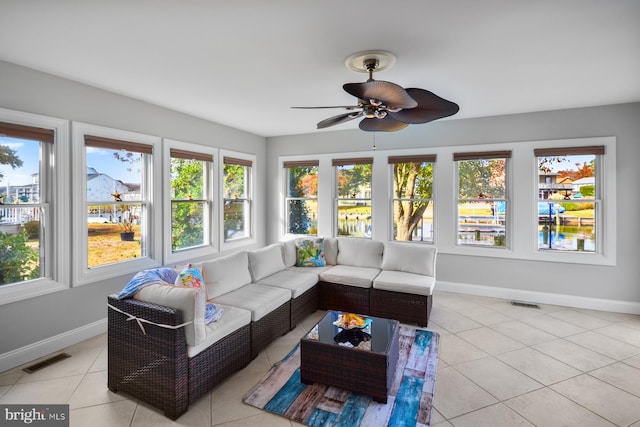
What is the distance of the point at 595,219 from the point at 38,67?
6.53 m

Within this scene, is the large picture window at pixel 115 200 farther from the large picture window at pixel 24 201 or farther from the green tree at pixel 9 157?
the green tree at pixel 9 157

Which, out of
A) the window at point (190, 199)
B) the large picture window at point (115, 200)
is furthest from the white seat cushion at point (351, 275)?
the large picture window at point (115, 200)

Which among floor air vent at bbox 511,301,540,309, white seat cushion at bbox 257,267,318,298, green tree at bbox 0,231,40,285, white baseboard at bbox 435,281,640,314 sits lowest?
floor air vent at bbox 511,301,540,309

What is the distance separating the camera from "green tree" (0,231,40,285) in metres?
2.72

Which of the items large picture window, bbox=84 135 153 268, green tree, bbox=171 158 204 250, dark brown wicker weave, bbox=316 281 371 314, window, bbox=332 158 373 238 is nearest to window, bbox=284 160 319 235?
window, bbox=332 158 373 238

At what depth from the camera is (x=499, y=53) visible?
2.53 meters

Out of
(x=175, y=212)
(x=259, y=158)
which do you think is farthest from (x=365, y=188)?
(x=175, y=212)

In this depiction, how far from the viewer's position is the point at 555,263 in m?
4.23

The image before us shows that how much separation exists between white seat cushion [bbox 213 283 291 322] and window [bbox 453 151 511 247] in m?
3.02

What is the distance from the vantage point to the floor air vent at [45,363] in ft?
8.69

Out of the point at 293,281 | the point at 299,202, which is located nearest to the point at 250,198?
the point at 299,202

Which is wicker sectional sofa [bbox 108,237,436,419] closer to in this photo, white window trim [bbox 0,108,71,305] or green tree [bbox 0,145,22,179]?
white window trim [bbox 0,108,71,305]

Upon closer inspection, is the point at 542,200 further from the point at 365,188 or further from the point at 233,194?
the point at 233,194

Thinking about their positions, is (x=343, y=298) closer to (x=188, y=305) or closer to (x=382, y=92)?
(x=188, y=305)
